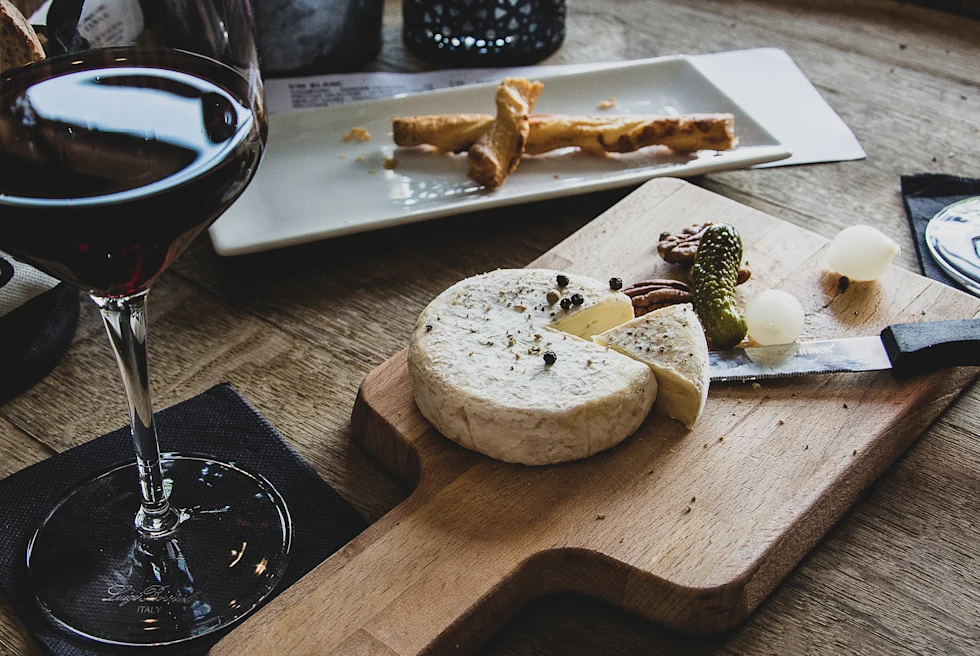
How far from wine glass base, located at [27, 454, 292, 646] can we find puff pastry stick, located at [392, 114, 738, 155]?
2.06ft

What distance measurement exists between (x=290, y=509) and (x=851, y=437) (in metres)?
0.52

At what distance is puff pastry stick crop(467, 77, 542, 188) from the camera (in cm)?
129

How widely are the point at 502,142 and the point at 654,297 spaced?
0.40 m

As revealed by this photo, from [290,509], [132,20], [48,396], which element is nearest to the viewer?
[132,20]

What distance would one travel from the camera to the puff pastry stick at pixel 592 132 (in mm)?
1336

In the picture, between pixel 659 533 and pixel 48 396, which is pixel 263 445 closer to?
pixel 48 396

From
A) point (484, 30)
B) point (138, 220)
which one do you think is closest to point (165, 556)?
point (138, 220)

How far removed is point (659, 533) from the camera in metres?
0.79

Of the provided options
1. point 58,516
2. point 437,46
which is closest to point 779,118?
point 437,46

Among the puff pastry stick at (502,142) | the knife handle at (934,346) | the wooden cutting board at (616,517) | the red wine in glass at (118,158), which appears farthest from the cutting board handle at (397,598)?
the puff pastry stick at (502,142)

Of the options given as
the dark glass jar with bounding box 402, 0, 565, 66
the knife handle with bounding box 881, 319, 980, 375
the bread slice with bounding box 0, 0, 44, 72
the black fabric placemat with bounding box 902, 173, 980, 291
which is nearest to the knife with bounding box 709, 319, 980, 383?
the knife handle with bounding box 881, 319, 980, 375

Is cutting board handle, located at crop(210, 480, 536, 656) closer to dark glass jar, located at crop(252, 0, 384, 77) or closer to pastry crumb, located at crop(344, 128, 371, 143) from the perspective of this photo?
pastry crumb, located at crop(344, 128, 371, 143)

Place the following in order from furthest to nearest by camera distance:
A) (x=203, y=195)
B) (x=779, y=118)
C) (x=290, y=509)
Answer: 1. (x=779, y=118)
2. (x=290, y=509)
3. (x=203, y=195)

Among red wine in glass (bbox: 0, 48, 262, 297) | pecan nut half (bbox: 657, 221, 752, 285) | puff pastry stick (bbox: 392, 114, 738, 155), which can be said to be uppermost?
red wine in glass (bbox: 0, 48, 262, 297)
